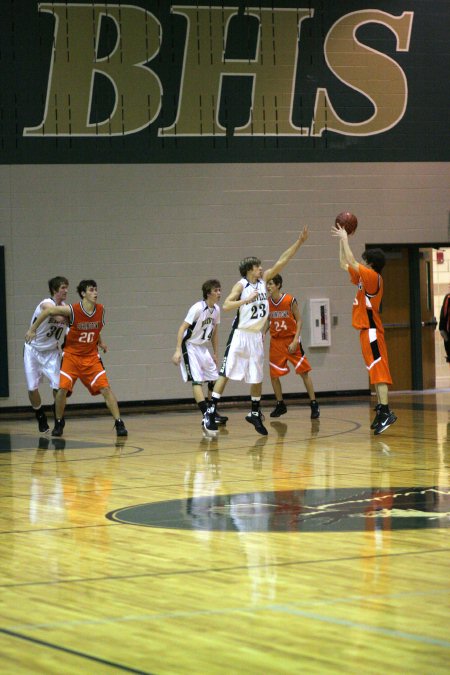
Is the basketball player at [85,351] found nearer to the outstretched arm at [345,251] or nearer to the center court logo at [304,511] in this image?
the outstretched arm at [345,251]

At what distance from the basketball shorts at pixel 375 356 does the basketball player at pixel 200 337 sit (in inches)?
76.9

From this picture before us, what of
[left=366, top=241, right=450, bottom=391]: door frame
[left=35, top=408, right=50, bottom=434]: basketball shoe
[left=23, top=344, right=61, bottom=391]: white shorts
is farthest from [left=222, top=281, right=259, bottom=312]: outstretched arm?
[left=366, top=241, right=450, bottom=391]: door frame

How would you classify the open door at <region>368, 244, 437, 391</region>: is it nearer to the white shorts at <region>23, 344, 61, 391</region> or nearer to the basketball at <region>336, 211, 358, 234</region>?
the basketball at <region>336, 211, 358, 234</region>

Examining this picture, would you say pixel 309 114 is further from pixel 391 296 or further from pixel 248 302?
pixel 248 302

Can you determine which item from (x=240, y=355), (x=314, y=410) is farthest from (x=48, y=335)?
(x=314, y=410)

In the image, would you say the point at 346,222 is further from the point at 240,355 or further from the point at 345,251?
the point at 240,355

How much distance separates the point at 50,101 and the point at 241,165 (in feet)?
9.35

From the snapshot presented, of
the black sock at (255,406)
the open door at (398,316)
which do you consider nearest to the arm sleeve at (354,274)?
the black sock at (255,406)

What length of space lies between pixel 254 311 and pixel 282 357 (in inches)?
89.8

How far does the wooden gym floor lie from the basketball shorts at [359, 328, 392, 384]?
38.2 inches

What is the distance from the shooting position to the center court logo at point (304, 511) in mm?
6473

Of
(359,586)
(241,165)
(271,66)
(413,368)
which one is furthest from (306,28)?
(359,586)

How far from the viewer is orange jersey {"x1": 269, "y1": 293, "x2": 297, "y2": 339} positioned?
14.4m

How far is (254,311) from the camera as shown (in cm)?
1235
